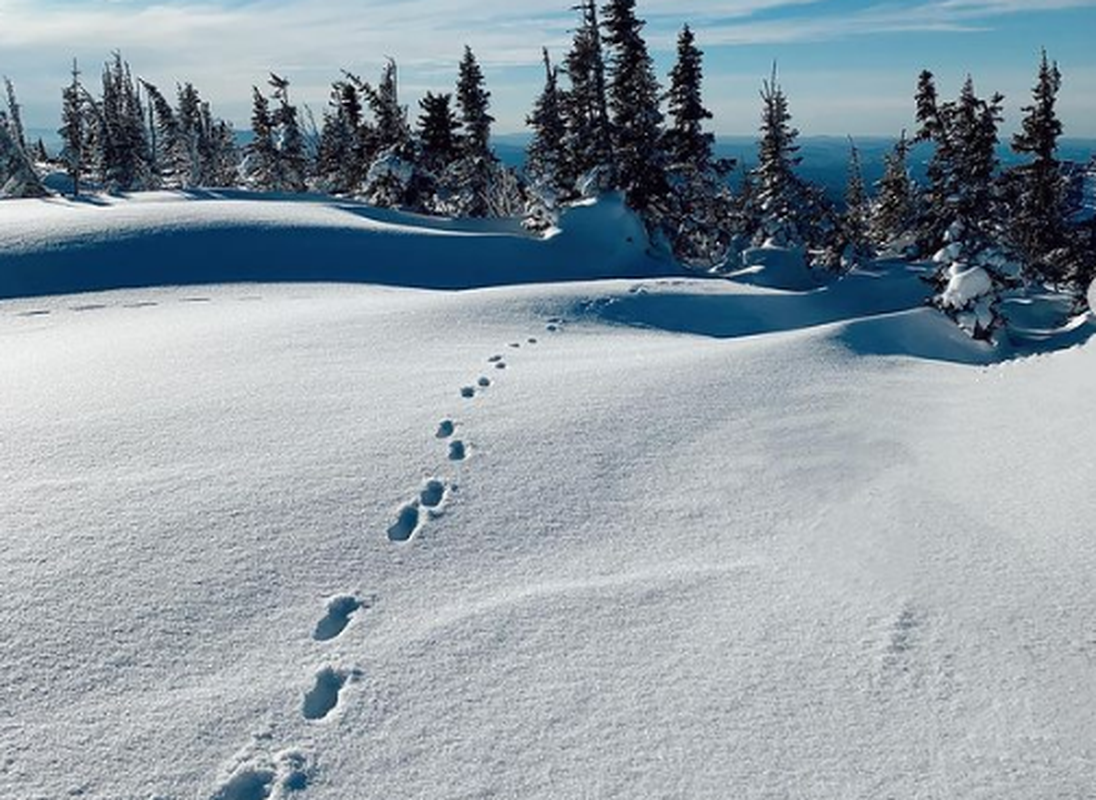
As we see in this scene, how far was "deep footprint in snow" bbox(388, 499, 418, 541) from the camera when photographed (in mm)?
4355

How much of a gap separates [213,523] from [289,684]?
143 cm

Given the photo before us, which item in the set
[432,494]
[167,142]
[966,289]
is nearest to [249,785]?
[432,494]

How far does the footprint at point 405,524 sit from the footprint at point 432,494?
7cm

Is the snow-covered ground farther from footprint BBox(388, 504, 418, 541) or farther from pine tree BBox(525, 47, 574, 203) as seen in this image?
pine tree BBox(525, 47, 574, 203)

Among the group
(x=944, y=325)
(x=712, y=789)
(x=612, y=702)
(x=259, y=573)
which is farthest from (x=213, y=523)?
(x=944, y=325)

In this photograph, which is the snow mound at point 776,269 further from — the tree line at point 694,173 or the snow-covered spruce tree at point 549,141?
the snow-covered spruce tree at point 549,141

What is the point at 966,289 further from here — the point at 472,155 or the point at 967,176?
the point at 472,155

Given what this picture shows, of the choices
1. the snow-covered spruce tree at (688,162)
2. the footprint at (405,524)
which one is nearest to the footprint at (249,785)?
the footprint at (405,524)

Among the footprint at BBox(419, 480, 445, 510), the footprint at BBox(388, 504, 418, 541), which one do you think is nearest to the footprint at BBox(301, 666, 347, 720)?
the footprint at BBox(388, 504, 418, 541)

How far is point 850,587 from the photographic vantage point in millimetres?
3893

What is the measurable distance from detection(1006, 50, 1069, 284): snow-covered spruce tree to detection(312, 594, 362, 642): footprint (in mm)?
30227

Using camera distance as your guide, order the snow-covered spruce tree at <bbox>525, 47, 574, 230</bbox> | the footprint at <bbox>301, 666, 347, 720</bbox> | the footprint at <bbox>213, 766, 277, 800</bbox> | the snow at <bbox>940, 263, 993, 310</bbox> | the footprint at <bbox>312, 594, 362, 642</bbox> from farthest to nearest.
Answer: the snow-covered spruce tree at <bbox>525, 47, 574, 230</bbox> < the snow at <bbox>940, 263, 993, 310</bbox> < the footprint at <bbox>312, 594, 362, 642</bbox> < the footprint at <bbox>301, 666, 347, 720</bbox> < the footprint at <bbox>213, 766, 277, 800</bbox>

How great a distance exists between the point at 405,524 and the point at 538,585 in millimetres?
1000

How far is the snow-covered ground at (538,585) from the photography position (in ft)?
9.32
